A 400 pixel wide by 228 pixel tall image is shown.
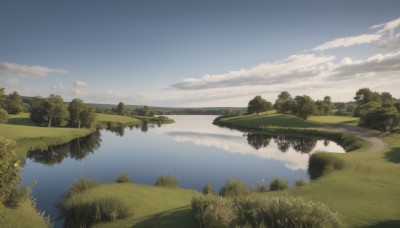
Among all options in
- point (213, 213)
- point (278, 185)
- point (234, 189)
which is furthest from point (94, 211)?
point (278, 185)

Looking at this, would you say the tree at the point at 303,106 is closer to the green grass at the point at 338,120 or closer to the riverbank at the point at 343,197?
the green grass at the point at 338,120

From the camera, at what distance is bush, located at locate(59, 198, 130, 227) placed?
15789mm

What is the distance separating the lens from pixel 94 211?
1628 centimetres

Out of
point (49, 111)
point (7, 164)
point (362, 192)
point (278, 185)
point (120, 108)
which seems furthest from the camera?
point (120, 108)

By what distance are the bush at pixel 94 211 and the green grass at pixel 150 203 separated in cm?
55

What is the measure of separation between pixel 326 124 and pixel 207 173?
69.2 metres

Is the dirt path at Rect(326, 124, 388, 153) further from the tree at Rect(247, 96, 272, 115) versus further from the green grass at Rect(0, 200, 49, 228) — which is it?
the tree at Rect(247, 96, 272, 115)

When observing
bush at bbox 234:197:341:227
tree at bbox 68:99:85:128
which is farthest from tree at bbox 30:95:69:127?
bush at bbox 234:197:341:227

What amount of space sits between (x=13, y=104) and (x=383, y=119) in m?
117

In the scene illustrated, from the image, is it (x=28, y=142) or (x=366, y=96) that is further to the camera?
(x=366, y=96)

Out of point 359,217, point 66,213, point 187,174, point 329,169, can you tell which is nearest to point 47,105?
point 187,174

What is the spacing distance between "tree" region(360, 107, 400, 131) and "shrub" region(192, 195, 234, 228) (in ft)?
209

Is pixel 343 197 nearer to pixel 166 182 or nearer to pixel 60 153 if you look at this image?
pixel 166 182

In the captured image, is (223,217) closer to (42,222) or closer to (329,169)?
(42,222)
